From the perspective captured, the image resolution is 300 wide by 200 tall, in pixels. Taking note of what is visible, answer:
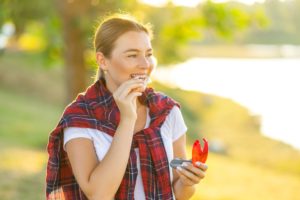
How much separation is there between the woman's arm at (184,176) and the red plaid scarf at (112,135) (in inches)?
1.8

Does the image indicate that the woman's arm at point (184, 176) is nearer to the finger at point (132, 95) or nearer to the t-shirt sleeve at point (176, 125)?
the t-shirt sleeve at point (176, 125)

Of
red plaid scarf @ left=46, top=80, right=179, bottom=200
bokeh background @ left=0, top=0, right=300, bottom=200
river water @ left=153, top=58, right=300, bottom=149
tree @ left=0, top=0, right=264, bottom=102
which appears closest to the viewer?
red plaid scarf @ left=46, top=80, right=179, bottom=200

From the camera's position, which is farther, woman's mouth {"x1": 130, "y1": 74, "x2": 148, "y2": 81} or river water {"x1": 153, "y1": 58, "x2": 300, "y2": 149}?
river water {"x1": 153, "y1": 58, "x2": 300, "y2": 149}

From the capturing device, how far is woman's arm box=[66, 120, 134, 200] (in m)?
2.64

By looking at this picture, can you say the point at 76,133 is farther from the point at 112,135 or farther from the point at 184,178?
the point at 184,178

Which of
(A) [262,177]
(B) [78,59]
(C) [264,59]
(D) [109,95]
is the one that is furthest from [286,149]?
(C) [264,59]

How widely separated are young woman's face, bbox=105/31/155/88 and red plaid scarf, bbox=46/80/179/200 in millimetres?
111

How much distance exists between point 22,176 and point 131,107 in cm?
735

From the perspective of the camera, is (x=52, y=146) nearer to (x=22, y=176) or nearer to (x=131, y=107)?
(x=131, y=107)

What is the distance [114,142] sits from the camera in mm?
2678

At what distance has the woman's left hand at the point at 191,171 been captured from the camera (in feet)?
8.71

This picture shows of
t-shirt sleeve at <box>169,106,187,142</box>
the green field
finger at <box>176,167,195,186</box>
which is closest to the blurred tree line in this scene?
the green field

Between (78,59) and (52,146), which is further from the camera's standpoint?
(78,59)

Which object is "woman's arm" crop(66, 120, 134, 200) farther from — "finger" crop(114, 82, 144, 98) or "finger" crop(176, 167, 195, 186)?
"finger" crop(176, 167, 195, 186)
